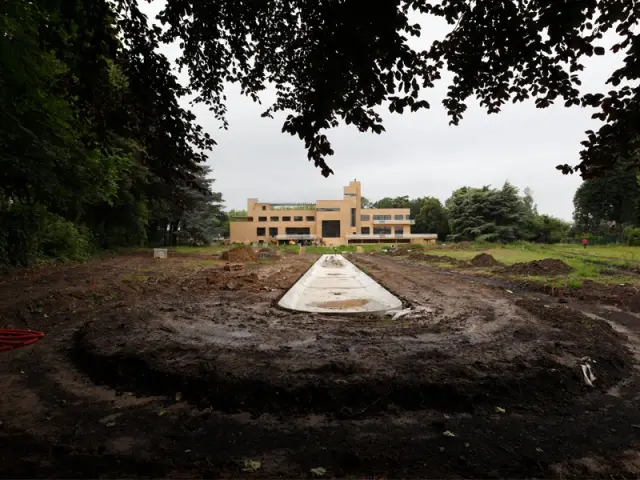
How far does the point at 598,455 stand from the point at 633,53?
3.25m

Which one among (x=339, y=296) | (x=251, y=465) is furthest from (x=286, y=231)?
(x=251, y=465)

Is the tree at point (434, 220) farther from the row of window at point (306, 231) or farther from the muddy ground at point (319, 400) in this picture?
the muddy ground at point (319, 400)

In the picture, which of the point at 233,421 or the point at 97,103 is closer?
the point at 233,421

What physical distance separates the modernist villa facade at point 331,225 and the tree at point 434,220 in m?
5.37

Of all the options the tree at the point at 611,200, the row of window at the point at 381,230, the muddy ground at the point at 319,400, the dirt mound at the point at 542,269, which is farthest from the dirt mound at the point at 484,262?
the row of window at the point at 381,230

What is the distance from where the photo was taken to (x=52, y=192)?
485 inches

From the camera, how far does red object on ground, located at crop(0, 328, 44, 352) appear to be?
598cm

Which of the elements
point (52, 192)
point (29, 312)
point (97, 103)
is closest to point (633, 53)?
point (97, 103)

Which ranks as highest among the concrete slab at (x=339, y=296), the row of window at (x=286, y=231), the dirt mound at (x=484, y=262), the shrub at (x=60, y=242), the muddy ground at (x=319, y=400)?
the row of window at (x=286, y=231)

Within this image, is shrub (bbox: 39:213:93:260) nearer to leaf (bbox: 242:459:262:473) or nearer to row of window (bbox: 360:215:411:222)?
leaf (bbox: 242:459:262:473)

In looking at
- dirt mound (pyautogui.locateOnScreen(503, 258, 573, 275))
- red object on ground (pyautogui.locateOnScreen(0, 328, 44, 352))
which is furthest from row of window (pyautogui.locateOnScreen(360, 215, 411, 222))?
red object on ground (pyautogui.locateOnScreen(0, 328, 44, 352))

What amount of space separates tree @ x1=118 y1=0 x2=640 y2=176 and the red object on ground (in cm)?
496

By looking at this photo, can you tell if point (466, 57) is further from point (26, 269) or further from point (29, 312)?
point (26, 269)

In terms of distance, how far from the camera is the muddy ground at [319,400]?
2932mm
